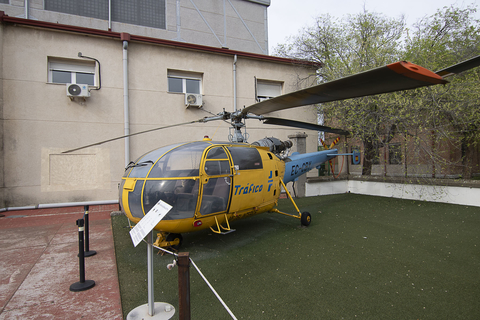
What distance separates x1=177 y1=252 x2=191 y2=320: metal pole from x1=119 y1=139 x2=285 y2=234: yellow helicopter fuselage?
5.71ft

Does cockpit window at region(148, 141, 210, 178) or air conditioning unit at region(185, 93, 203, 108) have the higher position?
air conditioning unit at region(185, 93, 203, 108)

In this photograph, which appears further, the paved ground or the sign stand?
the paved ground

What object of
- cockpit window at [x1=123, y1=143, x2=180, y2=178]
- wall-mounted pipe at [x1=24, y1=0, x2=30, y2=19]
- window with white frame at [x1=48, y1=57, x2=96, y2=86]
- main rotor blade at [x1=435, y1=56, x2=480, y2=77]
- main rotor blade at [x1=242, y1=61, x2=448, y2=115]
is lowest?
cockpit window at [x1=123, y1=143, x2=180, y2=178]

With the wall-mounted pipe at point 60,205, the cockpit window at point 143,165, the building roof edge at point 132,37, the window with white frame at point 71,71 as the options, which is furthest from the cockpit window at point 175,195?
the building roof edge at point 132,37

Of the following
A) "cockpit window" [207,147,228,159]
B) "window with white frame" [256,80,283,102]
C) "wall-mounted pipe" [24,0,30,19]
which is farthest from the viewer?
"window with white frame" [256,80,283,102]

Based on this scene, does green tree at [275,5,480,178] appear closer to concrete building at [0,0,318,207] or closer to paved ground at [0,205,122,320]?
concrete building at [0,0,318,207]

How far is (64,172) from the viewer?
7.70 metres

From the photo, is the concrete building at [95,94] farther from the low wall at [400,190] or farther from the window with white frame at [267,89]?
the low wall at [400,190]

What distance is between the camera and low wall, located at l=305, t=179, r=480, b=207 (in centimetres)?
723

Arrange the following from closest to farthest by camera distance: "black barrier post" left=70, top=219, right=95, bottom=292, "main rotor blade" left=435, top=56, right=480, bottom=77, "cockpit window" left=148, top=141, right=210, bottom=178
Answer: "main rotor blade" left=435, top=56, right=480, bottom=77
"black barrier post" left=70, top=219, right=95, bottom=292
"cockpit window" left=148, top=141, right=210, bottom=178

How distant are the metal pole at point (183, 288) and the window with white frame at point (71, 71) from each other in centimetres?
827

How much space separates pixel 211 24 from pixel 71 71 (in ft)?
26.3

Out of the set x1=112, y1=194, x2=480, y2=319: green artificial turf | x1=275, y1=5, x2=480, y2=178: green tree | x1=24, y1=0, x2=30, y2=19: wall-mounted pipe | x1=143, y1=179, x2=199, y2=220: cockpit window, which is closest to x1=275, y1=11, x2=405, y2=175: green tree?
x1=275, y1=5, x2=480, y2=178: green tree

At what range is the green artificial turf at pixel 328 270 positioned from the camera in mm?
2615
